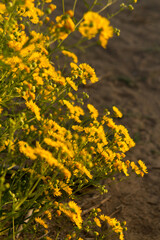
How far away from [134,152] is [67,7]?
527 centimetres

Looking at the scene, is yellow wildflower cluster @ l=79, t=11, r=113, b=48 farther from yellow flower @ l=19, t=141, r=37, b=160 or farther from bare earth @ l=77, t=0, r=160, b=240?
bare earth @ l=77, t=0, r=160, b=240

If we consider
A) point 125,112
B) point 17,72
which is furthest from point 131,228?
point 125,112

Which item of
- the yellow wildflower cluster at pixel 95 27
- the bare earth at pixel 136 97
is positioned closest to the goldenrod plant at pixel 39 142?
the yellow wildflower cluster at pixel 95 27

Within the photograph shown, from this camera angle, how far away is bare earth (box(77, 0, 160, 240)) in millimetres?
2736

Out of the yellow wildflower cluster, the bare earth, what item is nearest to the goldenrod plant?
the yellow wildflower cluster

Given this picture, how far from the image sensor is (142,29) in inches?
332

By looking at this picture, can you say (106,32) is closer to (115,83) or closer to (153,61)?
(115,83)

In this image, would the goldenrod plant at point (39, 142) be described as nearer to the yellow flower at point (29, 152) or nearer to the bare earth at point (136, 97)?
the yellow flower at point (29, 152)

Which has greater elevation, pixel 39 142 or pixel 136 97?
pixel 39 142

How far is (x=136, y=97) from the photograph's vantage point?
529 centimetres

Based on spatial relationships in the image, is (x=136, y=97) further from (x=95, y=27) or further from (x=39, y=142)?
(x=95, y=27)

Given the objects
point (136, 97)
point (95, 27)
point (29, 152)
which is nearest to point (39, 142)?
point (29, 152)

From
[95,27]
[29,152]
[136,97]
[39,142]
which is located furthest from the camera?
[136,97]

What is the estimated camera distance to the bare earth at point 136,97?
8.98ft
